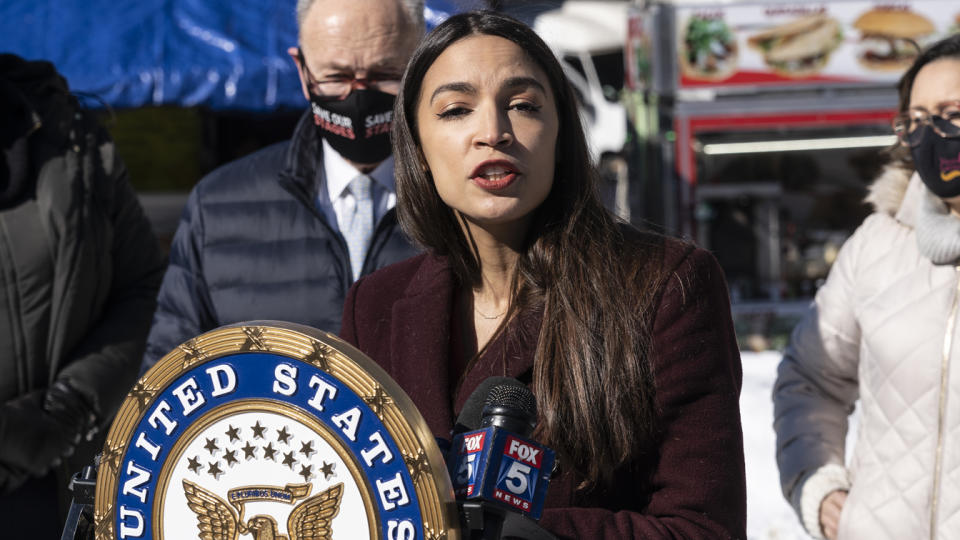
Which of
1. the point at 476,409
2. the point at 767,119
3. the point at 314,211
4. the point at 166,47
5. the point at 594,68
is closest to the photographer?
the point at 476,409

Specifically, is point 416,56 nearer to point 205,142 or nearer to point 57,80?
point 57,80

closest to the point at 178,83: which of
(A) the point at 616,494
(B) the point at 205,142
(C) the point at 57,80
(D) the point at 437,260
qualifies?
(B) the point at 205,142

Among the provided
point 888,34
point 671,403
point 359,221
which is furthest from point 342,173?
point 888,34

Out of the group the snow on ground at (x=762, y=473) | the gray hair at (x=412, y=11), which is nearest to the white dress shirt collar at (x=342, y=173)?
the gray hair at (x=412, y=11)

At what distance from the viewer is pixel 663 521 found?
1.40 m

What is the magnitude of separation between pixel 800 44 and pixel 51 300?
20.8 ft

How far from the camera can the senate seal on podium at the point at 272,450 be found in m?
1.12

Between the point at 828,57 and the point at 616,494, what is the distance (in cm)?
689

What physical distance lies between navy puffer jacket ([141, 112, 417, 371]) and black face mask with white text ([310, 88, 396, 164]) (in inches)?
5.0

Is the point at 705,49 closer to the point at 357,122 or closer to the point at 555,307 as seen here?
the point at 357,122

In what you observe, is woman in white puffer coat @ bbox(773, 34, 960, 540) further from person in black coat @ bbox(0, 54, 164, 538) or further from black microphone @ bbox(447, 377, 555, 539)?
person in black coat @ bbox(0, 54, 164, 538)

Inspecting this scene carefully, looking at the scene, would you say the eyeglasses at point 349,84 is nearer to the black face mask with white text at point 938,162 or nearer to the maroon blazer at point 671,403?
the maroon blazer at point 671,403

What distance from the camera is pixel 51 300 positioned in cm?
278

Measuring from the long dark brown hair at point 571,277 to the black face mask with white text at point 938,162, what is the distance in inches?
41.6
